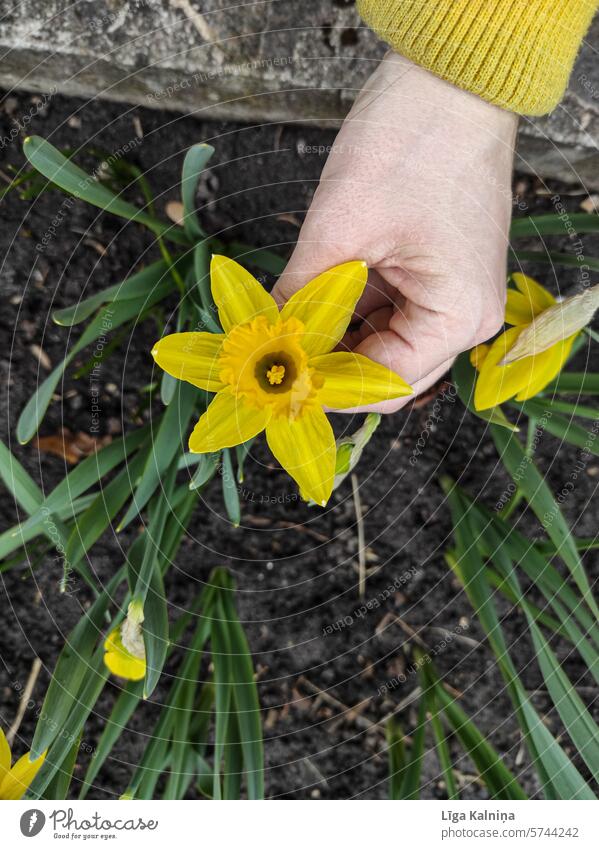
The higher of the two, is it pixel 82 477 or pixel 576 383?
pixel 576 383

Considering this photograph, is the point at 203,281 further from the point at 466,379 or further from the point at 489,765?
the point at 489,765

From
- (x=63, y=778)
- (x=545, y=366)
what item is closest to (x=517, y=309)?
(x=545, y=366)

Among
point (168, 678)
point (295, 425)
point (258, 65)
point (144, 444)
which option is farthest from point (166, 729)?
point (258, 65)

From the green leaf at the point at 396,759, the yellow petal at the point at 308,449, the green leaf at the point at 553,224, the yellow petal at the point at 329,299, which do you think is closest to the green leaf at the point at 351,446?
the yellow petal at the point at 308,449

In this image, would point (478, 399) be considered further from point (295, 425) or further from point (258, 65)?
point (258, 65)

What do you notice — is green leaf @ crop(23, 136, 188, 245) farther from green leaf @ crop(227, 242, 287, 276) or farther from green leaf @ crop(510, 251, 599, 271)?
green leaf @ crop(510, 251, 599, 271)
